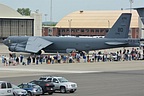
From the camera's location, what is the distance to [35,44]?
9594 cm

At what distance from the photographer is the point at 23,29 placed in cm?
15462

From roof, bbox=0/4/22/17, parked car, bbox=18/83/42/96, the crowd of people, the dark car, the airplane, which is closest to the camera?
parked car, bbox=18/83/42/96

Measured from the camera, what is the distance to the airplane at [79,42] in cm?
9238

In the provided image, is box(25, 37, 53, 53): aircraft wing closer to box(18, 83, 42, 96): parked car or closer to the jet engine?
the jet engine

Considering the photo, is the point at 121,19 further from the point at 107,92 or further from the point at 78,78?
the point at 107,92

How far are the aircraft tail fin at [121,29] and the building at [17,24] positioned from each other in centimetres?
6193

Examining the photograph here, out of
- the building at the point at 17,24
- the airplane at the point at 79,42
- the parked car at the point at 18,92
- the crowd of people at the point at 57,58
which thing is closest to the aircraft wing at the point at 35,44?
the airplane at the point at 79,42

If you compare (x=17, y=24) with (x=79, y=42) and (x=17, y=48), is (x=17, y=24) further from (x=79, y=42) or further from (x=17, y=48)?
(x=79, y=42)

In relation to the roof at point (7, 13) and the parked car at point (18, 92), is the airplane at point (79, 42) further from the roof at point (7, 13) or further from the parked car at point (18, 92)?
the parked car at point (18, 92)

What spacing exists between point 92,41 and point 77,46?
9.78ft

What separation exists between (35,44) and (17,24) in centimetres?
5950

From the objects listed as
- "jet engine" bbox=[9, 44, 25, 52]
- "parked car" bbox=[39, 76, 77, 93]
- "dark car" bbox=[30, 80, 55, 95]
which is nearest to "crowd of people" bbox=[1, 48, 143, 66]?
"jet engine" bbox=[9, 44, 25, 52]

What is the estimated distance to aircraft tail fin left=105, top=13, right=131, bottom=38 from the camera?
308ft

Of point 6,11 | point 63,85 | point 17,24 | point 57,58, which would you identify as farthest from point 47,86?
point 6,11
